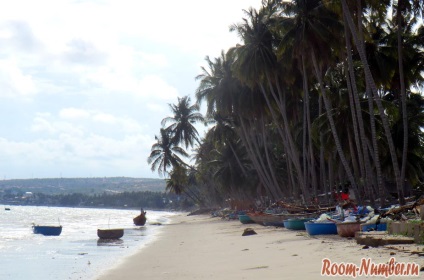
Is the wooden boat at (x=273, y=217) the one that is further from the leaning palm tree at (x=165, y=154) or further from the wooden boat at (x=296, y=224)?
the leaning palm tree at (x=165, y=154)

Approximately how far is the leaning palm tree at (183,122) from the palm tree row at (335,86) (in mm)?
9847

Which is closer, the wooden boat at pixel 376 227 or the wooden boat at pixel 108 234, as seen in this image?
the wooden boat at pixel 376 227

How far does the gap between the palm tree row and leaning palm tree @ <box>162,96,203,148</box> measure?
9847 mm

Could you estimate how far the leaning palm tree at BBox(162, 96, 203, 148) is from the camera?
6512 centimetres

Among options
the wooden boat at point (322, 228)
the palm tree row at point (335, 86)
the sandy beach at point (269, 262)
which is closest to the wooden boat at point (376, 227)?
the sandy beach at point (269, 262)

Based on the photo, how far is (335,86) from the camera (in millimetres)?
35125

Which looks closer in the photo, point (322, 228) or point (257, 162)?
point (322, 228)

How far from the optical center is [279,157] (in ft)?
198

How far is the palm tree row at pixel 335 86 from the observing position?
90.7 ft

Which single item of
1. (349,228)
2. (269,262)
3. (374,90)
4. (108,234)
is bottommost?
(108,234)

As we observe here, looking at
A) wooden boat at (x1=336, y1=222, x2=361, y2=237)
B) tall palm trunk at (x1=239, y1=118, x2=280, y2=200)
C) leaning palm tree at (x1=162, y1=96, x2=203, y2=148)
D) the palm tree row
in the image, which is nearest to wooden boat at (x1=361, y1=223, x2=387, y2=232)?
wooden boat at (x1=336, y1=222, x2=361, y2=237)

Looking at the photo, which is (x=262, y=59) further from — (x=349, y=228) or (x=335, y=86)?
(x=349, y=228)

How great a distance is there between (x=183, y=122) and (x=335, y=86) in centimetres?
3220

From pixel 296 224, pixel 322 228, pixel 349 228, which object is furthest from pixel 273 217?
pixel 349 228
